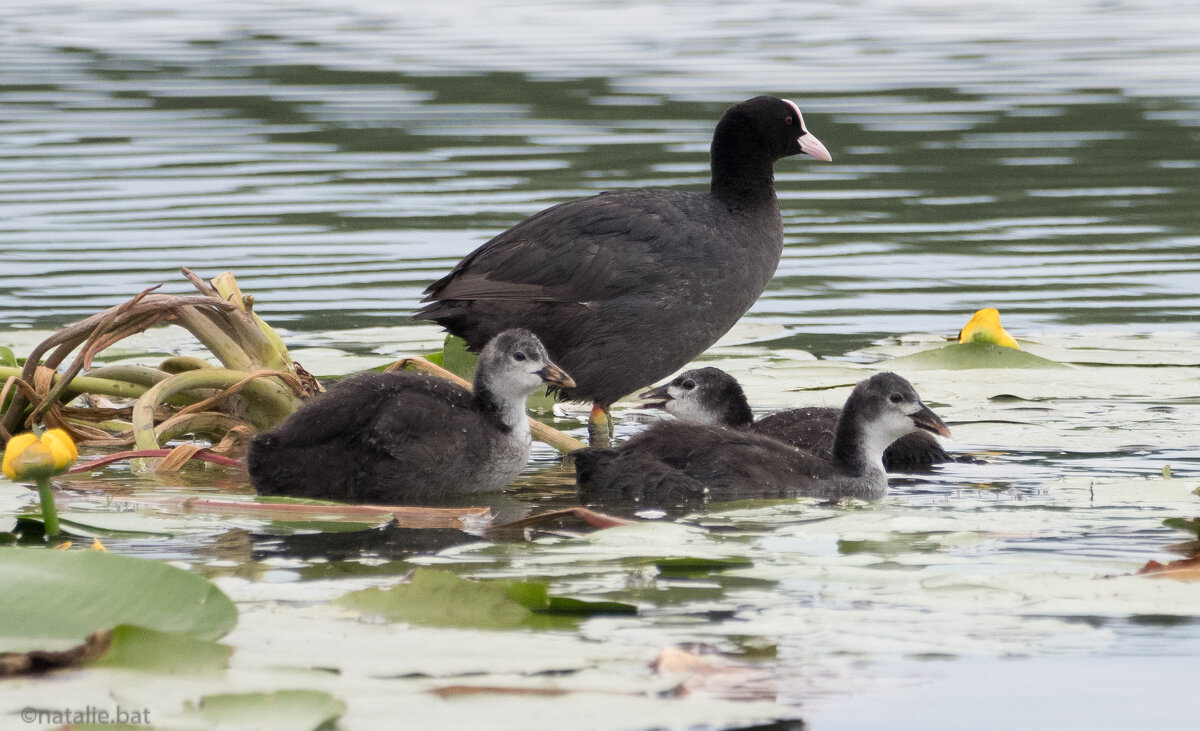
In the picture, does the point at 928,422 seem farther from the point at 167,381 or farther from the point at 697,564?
the point at 167,381

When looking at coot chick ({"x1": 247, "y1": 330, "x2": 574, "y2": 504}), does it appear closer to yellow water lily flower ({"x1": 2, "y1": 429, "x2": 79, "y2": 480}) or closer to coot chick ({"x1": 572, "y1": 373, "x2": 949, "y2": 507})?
coot chick ({"x1": 572, "y1": 373, "x2": 949, "y2": 507})

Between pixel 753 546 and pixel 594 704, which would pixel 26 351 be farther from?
pixel 594 704

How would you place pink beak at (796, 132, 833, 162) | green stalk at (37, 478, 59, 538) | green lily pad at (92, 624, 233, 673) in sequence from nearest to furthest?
1. green lily pad at (92, 624, 233, 673)
2. green stalk at (37, 478, 59, 538)
3. pink beak at (796, 132, 833, 162)

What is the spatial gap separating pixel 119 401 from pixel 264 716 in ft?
14.9

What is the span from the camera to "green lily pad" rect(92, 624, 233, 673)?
12.3ft

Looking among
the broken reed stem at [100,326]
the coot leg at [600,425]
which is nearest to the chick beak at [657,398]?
the coot leg at [600,425]

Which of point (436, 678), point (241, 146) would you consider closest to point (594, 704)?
point (436, 678)

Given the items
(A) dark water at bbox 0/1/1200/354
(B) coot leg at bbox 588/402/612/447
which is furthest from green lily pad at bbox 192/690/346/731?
(A) dark water at bbox 0/1/1200/354

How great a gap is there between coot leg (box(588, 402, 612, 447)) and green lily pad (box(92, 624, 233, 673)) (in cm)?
360

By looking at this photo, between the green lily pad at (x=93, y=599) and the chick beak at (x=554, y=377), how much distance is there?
208cm

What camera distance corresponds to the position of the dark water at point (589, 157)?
34.4 ft

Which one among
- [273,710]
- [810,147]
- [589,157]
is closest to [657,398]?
[810,147]

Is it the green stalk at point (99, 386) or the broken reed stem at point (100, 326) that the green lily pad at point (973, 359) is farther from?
the green stalk at point (99, 386)

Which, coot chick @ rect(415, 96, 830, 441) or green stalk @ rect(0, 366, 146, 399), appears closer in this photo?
green stalk @ rect(0, 366, 146, 399)
